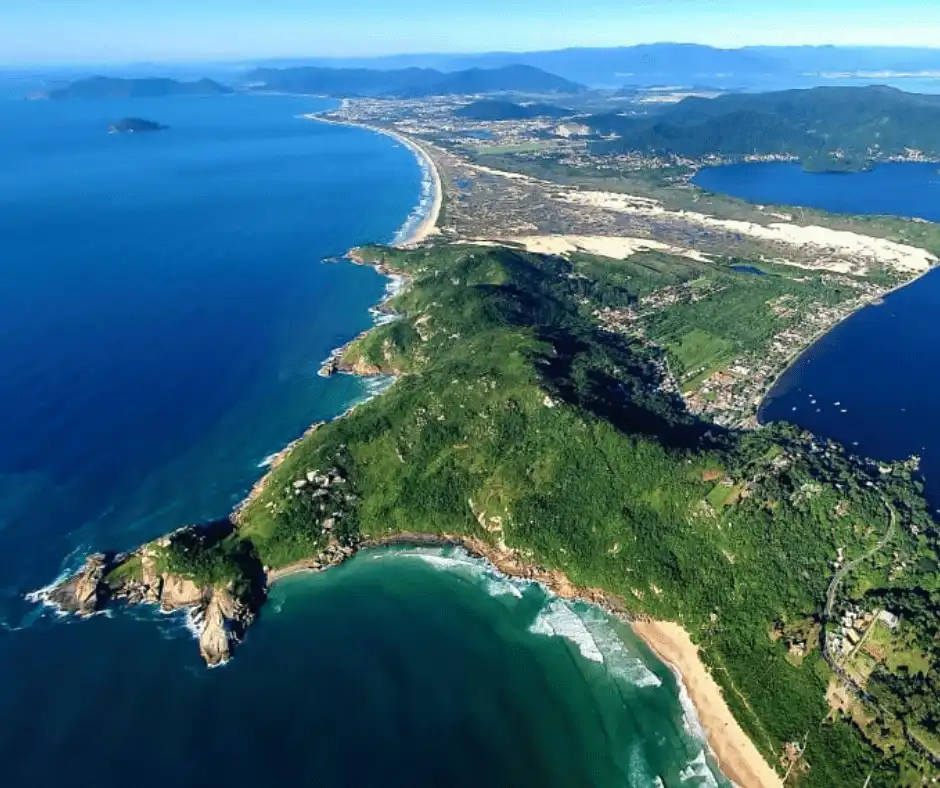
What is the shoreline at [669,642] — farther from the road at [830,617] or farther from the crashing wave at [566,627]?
the road at [830,617]

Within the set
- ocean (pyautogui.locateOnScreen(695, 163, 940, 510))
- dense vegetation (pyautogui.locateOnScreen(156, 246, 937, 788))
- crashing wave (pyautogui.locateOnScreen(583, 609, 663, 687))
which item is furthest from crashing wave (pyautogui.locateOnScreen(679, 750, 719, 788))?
ocean (pyautogui.locateOnScreen(695, 163, 940, 510))

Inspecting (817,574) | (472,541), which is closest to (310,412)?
(472,541)

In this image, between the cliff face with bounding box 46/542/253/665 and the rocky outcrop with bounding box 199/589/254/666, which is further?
the cliff face with bounding box 46/542/253/665

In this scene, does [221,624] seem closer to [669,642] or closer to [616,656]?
[616,656]

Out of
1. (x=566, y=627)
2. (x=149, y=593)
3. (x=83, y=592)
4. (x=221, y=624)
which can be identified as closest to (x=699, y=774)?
(x=566, y=627)

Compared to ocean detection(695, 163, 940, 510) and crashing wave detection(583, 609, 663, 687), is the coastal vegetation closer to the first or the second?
crashing wave detection(583, 609, 663, 687)

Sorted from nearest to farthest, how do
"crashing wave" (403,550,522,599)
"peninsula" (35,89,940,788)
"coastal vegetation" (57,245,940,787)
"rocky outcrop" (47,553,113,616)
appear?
"peninsula" (35,89,940,788)
"coastal vegetation" (57,245,940,787)
"rocky outcrop" (47,553,113,616)
"crashing wave" (403,550,522,599)
